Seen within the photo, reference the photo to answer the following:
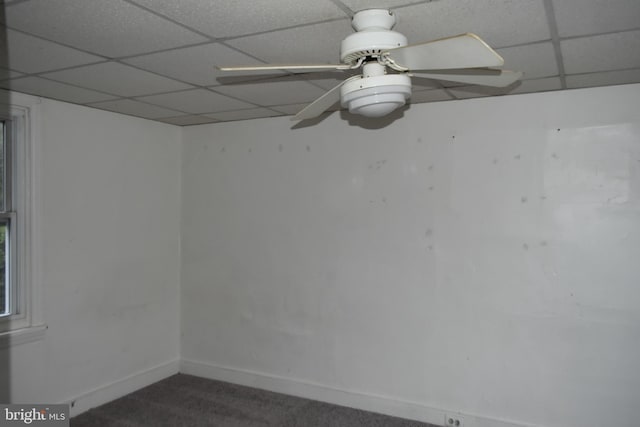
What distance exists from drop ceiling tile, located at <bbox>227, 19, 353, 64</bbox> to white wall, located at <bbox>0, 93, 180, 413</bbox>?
1892 mm

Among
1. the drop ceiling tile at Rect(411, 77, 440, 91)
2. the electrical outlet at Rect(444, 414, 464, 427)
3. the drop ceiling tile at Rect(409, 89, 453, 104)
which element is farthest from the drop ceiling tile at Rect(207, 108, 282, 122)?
the electrical outlet at Rect(444, 414, 464, 427)

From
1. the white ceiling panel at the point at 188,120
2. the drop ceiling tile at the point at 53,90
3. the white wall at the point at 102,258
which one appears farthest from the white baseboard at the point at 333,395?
the drop ceiling tile at the point at 53,90

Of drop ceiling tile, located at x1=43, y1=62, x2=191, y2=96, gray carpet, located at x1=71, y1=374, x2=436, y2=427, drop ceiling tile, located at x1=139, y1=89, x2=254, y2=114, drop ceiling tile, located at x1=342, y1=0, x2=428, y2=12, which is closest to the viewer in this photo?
drop ceiling tile, located at x1=342, y1=0, x2=428, y2=12

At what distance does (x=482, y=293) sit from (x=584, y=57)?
1.61m

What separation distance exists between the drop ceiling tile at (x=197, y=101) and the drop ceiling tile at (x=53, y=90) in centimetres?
33

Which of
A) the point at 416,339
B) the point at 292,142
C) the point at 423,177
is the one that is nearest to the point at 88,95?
the point at 292,142

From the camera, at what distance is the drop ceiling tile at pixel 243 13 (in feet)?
5.77

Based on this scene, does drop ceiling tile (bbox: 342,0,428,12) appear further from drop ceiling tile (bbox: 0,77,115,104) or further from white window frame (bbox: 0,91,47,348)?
white window frame (bbox: 0,91,47,348)

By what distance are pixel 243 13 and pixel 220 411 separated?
9.51ft

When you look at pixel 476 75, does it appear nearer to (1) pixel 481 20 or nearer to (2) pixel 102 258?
(1) pixel 481 20

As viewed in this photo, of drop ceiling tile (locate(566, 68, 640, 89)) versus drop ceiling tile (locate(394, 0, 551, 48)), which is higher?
drop ceiling tile (locate(394, 0, 551, 48))

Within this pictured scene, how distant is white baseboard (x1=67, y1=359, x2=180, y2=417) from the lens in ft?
11.5

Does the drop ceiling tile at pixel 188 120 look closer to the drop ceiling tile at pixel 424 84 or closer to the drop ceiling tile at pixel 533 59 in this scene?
the drop ceiling tile at pixel 424 84

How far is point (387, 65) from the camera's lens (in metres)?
1.90
